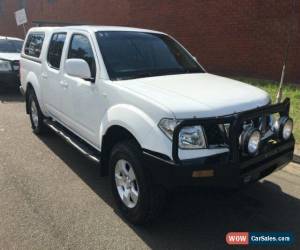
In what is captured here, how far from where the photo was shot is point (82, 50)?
480 centimetres

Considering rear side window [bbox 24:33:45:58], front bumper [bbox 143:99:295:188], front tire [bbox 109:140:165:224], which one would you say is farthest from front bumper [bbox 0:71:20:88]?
front bumper [bbox 143:99:295:188]

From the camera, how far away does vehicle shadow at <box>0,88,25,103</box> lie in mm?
10387

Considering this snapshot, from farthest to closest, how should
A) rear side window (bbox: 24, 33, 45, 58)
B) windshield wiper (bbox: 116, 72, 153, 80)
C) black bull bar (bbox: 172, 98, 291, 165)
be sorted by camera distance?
rear side window (bbox: 24, 33, 45, 58), windshield wiper (bbox: 116, 72, 153, 80), black bull bar (bbox: 172, 98, 291, 165)

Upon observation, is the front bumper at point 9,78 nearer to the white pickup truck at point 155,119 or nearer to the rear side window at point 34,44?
the rear side window at point 34,44

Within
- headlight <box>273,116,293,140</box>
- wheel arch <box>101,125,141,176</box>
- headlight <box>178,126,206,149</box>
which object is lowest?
wheel arch <box>101,125,141,176</box>

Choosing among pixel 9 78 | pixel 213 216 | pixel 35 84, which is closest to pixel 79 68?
pixel 213 216

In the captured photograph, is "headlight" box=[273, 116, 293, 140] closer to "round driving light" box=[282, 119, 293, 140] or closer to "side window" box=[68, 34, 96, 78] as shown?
"round driving light" box=[282, 119, 293, 140]

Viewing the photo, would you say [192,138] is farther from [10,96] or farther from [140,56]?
[10,96]

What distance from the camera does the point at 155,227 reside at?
146 inches

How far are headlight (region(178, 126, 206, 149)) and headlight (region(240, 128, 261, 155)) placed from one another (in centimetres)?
36

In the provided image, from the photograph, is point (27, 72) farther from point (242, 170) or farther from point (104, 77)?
point (242, 170)

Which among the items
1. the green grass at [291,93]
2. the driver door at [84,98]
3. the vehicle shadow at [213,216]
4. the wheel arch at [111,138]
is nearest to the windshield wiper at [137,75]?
the driver door at [84,98]

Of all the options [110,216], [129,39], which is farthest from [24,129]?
[110,216]

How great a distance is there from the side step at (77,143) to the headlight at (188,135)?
132 cm
